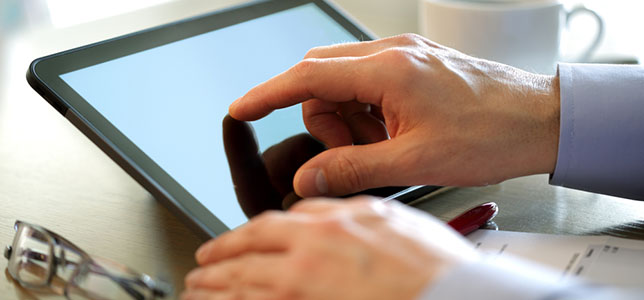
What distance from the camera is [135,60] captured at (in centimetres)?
71

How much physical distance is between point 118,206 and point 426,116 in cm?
33

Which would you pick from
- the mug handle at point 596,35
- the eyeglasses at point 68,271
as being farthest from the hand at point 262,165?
the mug handle at point 596,35

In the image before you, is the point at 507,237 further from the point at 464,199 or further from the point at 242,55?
the point at 242,55

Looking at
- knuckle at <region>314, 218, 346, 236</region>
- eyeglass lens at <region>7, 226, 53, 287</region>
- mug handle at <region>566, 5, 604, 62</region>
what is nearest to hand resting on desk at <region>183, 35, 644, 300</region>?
knuckle at <region>314, 218, 346, 236</region>

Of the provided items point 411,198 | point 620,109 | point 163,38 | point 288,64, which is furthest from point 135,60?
point 620,109

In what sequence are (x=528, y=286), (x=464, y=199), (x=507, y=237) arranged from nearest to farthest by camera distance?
(x=528, y=286) → (x=507, y=237) → (x=464, y=199)

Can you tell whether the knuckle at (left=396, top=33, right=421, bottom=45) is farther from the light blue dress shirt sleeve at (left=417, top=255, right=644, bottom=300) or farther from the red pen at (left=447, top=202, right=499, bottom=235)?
the light blue dress shirt sleeve at (left=417, top=255, right=644, bottom=300)

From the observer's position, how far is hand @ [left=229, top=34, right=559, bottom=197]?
619 millimetres

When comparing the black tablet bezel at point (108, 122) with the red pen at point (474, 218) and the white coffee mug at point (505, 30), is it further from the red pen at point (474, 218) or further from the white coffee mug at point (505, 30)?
the white coffee mug at point (505, 30)

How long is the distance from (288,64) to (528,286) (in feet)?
1.50

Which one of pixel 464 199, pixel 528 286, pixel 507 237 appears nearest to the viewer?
pixel 528 286

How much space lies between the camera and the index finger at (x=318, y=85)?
2.10 ft

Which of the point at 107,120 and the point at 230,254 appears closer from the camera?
the point at 230,254

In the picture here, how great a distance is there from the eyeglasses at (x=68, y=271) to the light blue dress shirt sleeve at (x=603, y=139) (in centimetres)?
37
